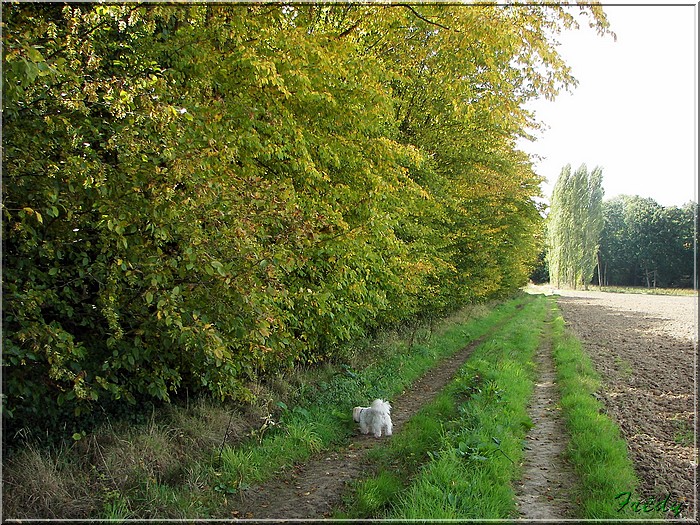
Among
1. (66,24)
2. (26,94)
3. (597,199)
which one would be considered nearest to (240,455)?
(26,94)

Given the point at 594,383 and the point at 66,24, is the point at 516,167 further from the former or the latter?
the point at 66,24

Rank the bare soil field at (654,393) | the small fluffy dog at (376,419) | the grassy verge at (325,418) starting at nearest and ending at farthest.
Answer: the bare soil field at (654,393) → the grassy verge at (325,418) → the small fluffy dog at (376,419)

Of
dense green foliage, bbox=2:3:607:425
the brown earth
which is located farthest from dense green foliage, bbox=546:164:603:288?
dense green foliage, bbox=2:3:607:425

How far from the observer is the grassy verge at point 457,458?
13.9 ft

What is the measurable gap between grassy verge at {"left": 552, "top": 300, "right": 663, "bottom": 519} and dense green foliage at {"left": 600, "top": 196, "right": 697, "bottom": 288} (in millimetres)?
6953

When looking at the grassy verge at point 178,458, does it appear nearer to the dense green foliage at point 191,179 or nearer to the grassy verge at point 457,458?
the dense green foliage at point 191,179

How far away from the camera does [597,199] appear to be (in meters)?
38.2

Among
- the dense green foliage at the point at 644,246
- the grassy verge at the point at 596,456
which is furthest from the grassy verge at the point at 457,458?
the dense green foliage at the point at 644,246

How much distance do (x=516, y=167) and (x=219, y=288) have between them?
1415 centimetres

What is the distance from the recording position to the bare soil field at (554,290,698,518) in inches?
191

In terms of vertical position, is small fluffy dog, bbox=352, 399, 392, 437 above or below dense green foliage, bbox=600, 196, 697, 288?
below

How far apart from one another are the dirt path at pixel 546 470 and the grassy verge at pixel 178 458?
7.74 feet

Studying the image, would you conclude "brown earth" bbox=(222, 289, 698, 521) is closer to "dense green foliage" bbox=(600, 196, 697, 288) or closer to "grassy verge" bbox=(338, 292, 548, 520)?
"grassy verge" bbox=(338, 292, 548, 520)

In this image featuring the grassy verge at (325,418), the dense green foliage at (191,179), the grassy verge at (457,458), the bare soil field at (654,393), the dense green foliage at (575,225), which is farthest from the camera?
the dense green foliage at (575,225)
